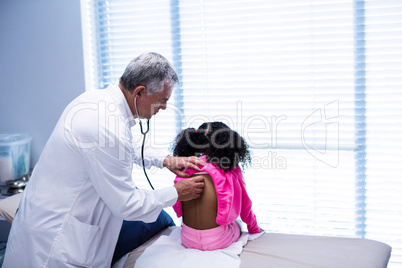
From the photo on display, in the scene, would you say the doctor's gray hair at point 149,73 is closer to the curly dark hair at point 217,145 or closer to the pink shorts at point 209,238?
the curly dark hair at point 217,145

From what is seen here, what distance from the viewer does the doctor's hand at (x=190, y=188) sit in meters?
1.58

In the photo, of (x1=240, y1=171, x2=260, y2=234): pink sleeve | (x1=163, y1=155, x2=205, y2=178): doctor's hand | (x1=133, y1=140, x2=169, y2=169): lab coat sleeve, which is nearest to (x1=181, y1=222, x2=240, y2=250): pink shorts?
(x1=240, y1=171, x2=260, y2=234): pink sleeve

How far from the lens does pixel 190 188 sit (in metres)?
1.61

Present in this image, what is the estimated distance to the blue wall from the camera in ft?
8.24

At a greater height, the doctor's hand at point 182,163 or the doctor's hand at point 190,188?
the doctor's hand at point 182,163

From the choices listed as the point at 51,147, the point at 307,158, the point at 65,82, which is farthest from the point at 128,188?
the point at 65,82

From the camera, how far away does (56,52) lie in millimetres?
2549

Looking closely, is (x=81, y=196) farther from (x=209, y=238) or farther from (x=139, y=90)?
(x=209, y=238)

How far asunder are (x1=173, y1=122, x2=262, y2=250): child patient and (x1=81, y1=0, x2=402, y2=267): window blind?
23.6 inches

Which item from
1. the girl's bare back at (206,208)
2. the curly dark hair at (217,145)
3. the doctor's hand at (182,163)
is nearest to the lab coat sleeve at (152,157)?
the doctor's hand at (182,163)

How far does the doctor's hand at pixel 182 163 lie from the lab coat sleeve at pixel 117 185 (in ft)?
0.91

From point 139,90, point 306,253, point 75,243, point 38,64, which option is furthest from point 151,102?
point 38,64

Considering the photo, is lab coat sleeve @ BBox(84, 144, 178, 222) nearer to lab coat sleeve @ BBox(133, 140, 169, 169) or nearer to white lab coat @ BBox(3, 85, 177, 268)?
white lab coat @ BBox(3, 85, 177, 268)

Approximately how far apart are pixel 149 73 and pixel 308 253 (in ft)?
3.26
